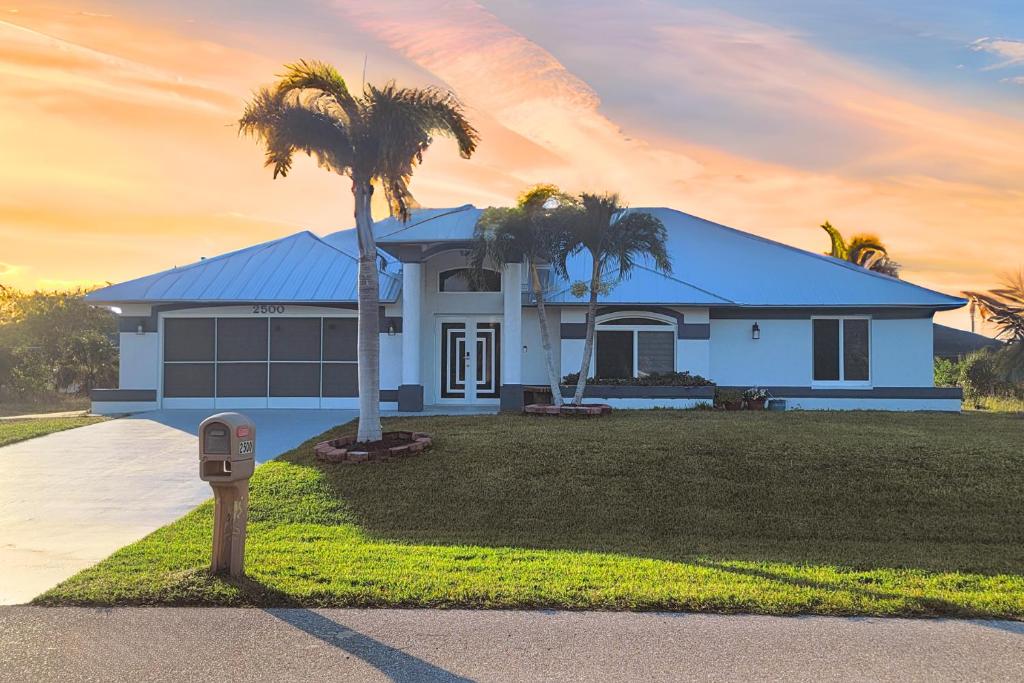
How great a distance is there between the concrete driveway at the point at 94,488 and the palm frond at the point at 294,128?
4.95 metres

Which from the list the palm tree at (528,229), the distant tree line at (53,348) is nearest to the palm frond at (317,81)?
the palm tree at (528,229)

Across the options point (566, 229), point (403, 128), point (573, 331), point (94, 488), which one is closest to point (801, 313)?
point (573, 331)

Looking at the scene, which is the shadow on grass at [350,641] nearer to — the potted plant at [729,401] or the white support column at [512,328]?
the white support column at [512,328]

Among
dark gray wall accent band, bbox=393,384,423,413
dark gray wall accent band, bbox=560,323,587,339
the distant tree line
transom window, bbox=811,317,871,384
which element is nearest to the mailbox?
dark gray wall accent band, bbox=393,384,423,413

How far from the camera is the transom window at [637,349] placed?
20875 millimetres

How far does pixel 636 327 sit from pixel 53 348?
73.2ft

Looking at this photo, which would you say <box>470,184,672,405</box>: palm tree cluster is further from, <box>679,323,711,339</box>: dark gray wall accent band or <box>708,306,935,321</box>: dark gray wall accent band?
<box>708,306,935,321</box>: dark gray wall accent band

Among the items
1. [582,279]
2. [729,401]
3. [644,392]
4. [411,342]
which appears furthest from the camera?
[582,279]

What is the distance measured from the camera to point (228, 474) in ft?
21.5

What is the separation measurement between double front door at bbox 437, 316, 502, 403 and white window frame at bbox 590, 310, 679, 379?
2559mm

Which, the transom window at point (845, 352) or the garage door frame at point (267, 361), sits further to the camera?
the transom window at point (845, 352)

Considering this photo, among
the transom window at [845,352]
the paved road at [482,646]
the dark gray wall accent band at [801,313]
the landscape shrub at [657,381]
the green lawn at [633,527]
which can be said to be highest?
the dark gray wall accent band at [801,313]

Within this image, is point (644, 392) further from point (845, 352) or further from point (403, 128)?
point (403, 128)

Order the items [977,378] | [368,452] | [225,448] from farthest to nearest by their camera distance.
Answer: [977,378]
[368,452]
[225,448]
